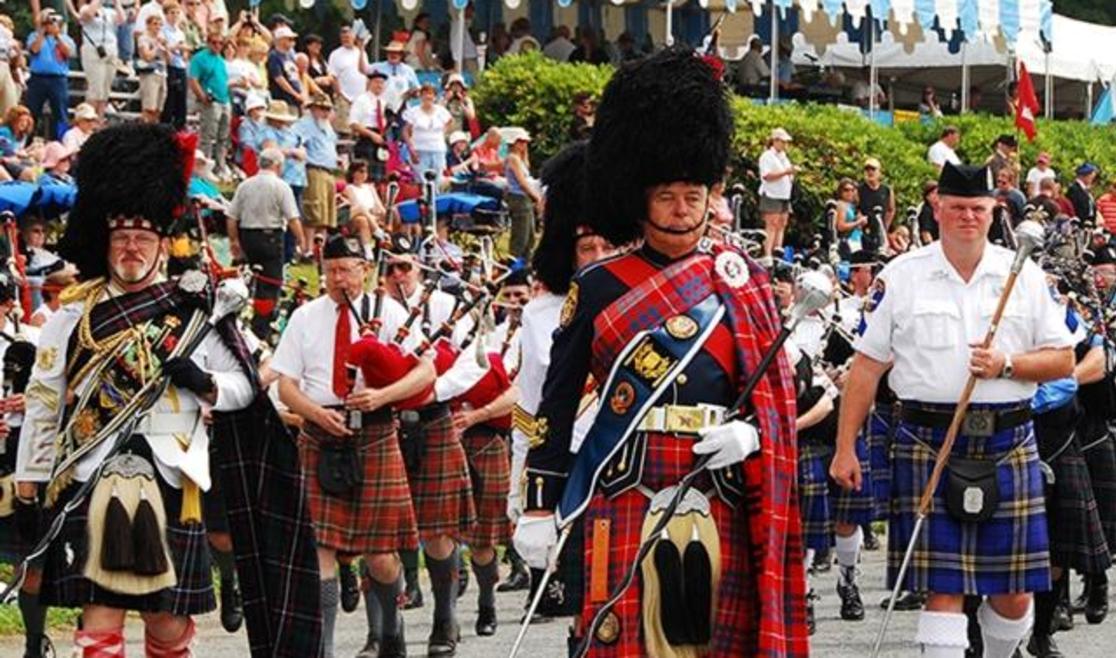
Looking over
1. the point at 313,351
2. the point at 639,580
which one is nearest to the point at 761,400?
the point at 639,580

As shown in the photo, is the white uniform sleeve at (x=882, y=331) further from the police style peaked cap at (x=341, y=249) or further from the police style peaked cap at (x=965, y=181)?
the police style peaked cap at (x=341, y=249)

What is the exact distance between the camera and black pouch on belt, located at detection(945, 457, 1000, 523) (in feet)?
26.9

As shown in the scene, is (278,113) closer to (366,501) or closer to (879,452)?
(879,452)

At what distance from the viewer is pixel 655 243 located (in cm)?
647

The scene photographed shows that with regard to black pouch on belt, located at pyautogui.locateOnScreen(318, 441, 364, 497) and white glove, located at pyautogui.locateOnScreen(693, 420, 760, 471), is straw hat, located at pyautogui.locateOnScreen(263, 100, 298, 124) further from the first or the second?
white glove, located at pyautogui.locateOnScreen(693, 420, 760, 471)

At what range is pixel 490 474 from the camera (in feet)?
39.7

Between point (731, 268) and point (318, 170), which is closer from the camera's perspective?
point (731, 268)

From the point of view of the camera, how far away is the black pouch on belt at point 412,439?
1102 centimetres

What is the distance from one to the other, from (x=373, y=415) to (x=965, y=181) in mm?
2912

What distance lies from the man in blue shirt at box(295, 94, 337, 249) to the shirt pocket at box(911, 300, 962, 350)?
11.9 m

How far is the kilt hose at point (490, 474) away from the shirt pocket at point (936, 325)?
4.03m

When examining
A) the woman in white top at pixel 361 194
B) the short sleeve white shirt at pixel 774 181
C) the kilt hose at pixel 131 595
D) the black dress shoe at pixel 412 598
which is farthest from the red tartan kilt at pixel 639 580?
the short sleeve white shirt at pixel 774 181

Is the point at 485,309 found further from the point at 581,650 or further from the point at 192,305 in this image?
the point at 581,650

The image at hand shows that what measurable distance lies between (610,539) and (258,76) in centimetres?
1486
